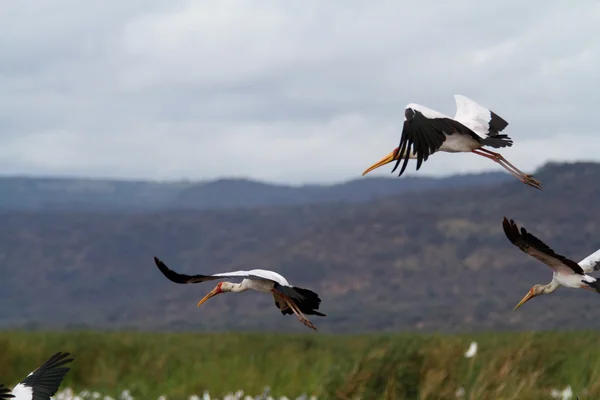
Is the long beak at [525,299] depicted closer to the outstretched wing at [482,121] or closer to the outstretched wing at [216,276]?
the outstretched wing at [482,121]

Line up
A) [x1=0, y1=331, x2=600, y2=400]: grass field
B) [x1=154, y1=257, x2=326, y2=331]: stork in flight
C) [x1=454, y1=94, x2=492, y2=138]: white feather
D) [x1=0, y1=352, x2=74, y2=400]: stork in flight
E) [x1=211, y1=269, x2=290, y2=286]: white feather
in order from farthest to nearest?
[x1=0, y1=331, x2=600, y2=400]: grass field
[x1=0, y1=352, x2=74, y2=400]: stork in flight
[x1=454, y1=94, x2=492, y2=138]: white feather
[x1=211, y1=269, x2=290, y2=286]: white feather
[x1=154, y1=257, x2=326, y2=331]: stork in flight

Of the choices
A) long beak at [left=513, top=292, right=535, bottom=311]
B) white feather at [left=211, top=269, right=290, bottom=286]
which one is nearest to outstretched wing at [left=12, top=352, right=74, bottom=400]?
white feather at [left=211, top=269, right=290, bottom=286]

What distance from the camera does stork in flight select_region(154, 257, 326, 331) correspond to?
4047 millimetres

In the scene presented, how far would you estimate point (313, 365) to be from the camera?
22875mm

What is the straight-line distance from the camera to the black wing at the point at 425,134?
445 cm

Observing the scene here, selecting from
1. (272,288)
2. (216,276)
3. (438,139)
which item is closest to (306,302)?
(272,288)

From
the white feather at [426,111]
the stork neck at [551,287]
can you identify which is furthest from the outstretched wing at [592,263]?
the white feather at [426,111]

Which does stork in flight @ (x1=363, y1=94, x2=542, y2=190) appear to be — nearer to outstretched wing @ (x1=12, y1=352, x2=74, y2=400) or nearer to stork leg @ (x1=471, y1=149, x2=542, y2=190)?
stork leg @ (x1=471, y1=149, x2=542, y2=190)

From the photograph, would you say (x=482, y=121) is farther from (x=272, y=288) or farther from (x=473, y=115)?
(x=272, y=288)

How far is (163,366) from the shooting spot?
861 inches

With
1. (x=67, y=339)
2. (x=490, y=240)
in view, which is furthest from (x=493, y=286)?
(x=67, y=339)

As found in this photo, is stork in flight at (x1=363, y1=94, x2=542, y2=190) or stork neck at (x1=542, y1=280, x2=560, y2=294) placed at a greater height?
stork in flight at (x1=363, y1=94, x2=542, y2=190)

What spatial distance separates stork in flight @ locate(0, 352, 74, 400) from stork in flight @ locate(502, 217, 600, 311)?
3.22 m

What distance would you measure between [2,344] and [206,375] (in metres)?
5.70
